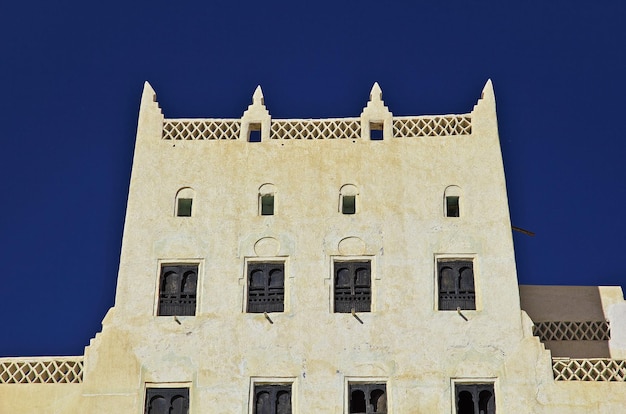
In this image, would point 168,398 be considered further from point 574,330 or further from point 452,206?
point 574,330

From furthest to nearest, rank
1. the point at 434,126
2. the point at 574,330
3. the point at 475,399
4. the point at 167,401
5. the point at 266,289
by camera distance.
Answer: the point at 434,126, the point at 574,330, the point at 266,289, the point at 167,401, the point at 475,399

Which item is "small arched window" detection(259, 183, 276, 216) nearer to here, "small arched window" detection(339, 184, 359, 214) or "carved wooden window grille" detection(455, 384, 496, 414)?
"small arched window" detection(339, 184, 359, 214)

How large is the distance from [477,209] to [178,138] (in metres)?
7.28

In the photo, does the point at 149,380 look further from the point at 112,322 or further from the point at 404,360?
→ the point at 404,360

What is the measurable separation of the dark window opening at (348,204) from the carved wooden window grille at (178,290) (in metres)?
3.68

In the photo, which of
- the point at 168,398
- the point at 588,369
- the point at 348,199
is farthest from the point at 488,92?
the point at 168,398

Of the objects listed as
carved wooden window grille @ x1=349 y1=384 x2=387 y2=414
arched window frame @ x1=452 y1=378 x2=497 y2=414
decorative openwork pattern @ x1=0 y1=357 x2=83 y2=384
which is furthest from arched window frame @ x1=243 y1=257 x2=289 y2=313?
arched window frame @ x1=452 y1=378 x2=497 y2=414

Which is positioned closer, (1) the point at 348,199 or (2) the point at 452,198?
(2) the point at 452,198

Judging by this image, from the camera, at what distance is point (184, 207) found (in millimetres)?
32594

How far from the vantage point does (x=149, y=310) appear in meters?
31.1

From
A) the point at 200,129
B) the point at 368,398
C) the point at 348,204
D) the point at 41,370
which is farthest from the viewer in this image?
the point at 200,129

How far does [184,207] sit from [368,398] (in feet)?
21.0

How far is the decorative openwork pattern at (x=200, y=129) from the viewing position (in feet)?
109

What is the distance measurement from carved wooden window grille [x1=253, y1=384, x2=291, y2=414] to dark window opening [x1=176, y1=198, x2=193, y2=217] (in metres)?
4.69
